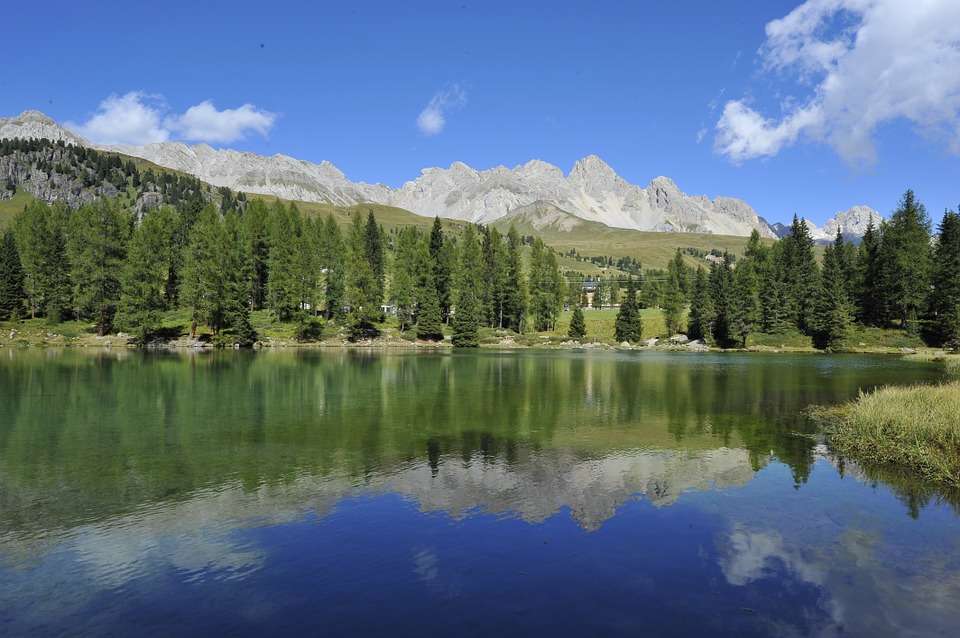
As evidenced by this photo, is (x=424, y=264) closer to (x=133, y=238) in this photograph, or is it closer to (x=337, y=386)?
(x=133, y=238)

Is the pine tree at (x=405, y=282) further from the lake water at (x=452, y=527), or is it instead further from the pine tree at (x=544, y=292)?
the lake water at (x=452, y=527)

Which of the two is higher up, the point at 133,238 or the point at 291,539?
the point at 133,238

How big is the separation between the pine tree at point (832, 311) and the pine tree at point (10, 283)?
5976 inches

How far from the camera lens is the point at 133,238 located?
364 feet

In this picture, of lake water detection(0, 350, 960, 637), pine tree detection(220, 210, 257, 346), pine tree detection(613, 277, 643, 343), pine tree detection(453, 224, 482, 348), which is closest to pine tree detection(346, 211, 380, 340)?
pine tree detection(453, 224, 482, 348)

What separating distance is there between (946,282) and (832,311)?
18338mm

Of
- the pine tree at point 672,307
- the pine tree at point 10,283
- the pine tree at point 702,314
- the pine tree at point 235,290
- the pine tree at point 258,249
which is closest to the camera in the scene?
the pine tree at point 235,290

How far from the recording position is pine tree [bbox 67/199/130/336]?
10531 cm

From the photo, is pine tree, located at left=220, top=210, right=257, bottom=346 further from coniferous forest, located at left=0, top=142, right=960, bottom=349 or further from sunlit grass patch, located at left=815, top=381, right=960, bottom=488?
sunlit grass patch, located at left=815, top=381, right=960, bottom=488

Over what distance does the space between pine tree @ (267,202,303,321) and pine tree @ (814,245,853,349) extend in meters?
102

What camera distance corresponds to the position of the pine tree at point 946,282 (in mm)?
104812

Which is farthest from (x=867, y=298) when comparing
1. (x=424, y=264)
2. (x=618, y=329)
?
(x=424, y=264)

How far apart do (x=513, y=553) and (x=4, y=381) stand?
5561cm

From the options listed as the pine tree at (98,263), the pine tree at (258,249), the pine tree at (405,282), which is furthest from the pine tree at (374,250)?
the pine tree at (98,263)
